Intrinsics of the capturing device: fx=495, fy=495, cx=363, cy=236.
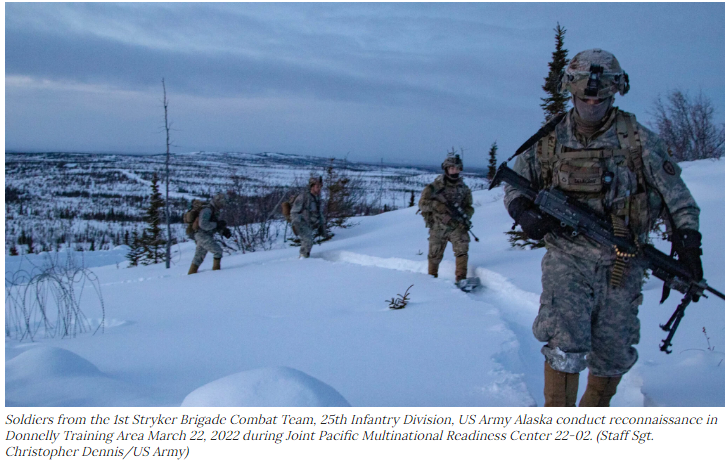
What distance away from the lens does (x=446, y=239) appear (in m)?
7.20

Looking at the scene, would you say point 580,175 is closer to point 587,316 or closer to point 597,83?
point 597,83

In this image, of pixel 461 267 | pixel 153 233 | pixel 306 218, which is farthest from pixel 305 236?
pixel 153 233

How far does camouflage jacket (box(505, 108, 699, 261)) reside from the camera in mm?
2605

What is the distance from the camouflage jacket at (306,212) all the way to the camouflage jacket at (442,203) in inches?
145

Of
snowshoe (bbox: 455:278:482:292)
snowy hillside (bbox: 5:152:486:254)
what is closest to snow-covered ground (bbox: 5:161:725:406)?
snowshoe (bbox: 455:278:482:292)

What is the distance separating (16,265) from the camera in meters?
16.3

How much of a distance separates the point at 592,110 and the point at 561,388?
4.91ft

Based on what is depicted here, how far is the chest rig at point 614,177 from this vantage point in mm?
2645

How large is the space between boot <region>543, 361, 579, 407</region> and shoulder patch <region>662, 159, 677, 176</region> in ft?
3.84

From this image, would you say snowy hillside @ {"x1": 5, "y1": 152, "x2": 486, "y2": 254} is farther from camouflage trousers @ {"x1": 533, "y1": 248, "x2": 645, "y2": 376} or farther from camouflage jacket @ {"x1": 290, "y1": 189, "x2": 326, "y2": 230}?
camouflage trousers @ {"x1": 533, "y1": 248, "x2": 645, "y2": 376}
